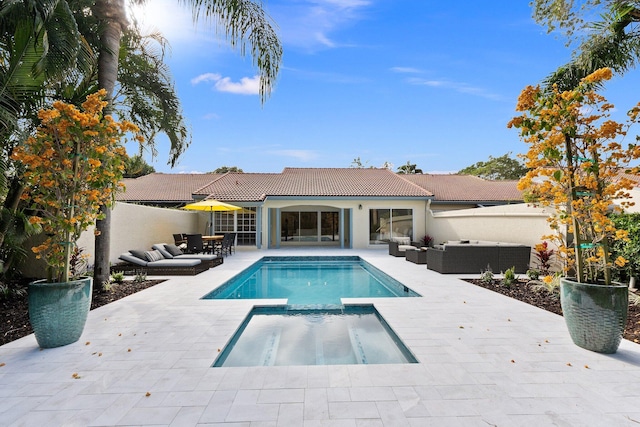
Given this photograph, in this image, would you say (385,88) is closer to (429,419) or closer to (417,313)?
(417,313)

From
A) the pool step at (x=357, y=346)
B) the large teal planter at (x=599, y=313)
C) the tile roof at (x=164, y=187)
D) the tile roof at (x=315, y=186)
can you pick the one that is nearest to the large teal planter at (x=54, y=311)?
the pool step at (x=357, y=346)

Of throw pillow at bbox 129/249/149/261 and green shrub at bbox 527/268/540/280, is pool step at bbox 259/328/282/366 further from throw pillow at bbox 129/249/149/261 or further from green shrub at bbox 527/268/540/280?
green shrub at bbox 527/268/540/280

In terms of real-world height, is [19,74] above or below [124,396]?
above

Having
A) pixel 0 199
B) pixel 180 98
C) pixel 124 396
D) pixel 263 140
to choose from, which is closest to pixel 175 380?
pixel 124 396

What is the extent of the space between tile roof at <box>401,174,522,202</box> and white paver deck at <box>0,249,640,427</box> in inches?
667

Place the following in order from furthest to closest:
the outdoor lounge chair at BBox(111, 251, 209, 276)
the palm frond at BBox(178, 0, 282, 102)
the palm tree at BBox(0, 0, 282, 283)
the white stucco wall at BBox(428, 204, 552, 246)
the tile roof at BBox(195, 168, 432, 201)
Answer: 1. the tile roof at BBox(195, 168, 432, 201)
2. the white stucco wall at BBox(428, 204, 552, 246)
3. the outdoor lounge chair at BBox(111, 251, 209, 276)
4. the palm frond at BBox(178, 0, 282, 102)
5. the palm tree at BBox(0, 0, 282, 283)

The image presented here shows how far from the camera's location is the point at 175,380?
349 centimetres

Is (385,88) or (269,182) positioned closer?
(385,88)

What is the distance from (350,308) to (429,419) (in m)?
3.98

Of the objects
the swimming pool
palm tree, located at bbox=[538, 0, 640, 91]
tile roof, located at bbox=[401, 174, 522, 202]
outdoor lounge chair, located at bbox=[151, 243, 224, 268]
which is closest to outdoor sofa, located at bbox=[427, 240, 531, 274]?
the swimming pool

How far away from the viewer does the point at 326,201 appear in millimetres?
19438

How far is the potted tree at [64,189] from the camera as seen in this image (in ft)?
14.1

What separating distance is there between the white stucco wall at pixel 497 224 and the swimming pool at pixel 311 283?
467cm

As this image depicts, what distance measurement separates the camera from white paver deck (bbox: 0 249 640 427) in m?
2.83
